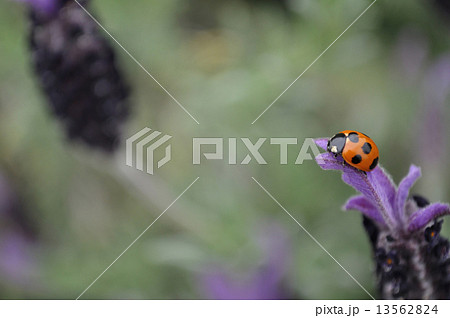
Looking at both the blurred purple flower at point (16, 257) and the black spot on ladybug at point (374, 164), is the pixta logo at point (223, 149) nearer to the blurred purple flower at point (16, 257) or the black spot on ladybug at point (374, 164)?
the blurred purple flower at point (16, 257)

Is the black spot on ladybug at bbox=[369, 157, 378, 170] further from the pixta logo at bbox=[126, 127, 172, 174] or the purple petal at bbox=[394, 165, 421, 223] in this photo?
the pixta logo at bbox=[126, 127, 172, 174]

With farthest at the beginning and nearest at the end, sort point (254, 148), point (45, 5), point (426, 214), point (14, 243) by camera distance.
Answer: point (14, 243), point (254, 148), point (45, 5), point (426, 214)

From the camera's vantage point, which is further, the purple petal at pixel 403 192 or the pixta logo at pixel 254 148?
the pixta logo at pixel 254 148

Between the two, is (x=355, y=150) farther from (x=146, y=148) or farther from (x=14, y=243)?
(x=14, y=243)

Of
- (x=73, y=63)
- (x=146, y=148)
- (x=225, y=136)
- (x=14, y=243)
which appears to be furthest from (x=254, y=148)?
(x=14, y=243)

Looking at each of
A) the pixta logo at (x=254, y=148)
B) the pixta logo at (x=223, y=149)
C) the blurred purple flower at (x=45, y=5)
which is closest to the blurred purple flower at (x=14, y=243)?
the pixta logo at (x=223, y=149)

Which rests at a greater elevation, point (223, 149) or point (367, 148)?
point (367, 148)

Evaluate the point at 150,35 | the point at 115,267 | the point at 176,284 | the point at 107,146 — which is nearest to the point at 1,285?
the point at 115,267

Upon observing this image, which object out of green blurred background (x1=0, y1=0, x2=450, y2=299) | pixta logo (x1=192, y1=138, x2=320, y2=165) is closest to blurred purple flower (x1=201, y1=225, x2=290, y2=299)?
green blurred background (x1=0, y1=0, x2=450, y2=299)
